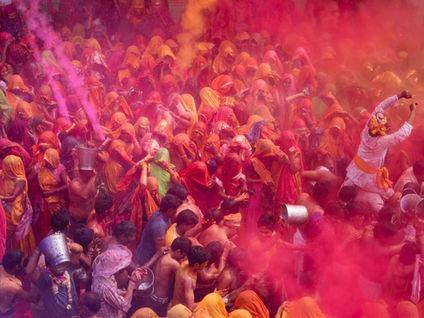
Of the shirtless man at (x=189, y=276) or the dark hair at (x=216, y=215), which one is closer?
the shirtless man at (x=189, y=276)

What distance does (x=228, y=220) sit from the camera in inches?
173

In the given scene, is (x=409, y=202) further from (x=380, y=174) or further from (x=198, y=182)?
(x=198, y=182)

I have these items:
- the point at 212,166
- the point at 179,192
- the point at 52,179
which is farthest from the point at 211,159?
the point at 52,179

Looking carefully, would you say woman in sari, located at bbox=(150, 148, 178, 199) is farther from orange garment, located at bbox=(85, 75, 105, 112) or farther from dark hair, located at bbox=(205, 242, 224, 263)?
orange garment, located at bbox=(85, 75, 105, 112)

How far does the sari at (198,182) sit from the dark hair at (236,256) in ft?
3.92

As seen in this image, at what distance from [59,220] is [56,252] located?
0.27 meters

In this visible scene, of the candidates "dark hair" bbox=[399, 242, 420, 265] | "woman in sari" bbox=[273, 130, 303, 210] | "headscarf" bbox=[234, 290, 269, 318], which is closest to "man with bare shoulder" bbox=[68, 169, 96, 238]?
"headscarf" bbox=[234, 290, 269, 318]

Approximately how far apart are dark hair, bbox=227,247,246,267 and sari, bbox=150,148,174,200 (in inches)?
50.5

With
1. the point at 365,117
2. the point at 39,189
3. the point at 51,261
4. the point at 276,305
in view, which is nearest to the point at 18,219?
the point at 39,189

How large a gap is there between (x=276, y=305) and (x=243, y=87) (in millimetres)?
3675

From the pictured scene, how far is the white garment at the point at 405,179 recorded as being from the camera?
4998 millimetres

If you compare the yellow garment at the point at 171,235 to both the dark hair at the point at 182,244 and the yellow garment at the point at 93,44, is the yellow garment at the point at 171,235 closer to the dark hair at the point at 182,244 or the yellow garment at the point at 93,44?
the dark hair at the point at 182,244

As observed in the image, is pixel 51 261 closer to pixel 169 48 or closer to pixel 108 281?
pixel 108 281

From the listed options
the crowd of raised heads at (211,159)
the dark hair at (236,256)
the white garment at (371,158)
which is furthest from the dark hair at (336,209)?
the dark hair at (236,256)
